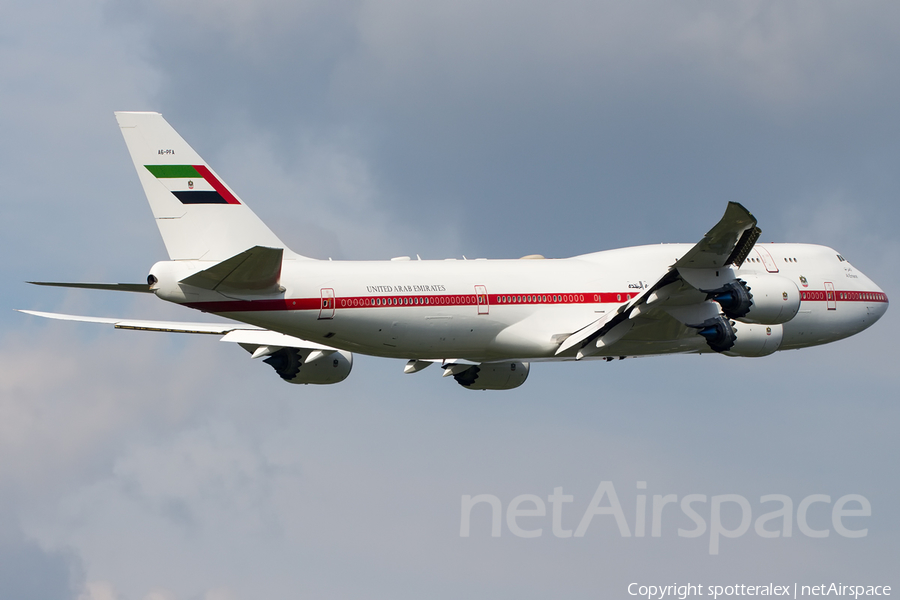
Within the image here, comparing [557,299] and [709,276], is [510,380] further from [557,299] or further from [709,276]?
[709,276]

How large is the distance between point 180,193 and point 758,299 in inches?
660

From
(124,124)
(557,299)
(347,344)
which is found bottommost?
(347,344)

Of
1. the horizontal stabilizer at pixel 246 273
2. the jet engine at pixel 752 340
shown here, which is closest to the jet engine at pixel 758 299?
the jet engine at pixel 752 340

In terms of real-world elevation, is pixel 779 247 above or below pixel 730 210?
above

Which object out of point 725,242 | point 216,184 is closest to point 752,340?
point 725,242

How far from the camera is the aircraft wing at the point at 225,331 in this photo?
3734 cm

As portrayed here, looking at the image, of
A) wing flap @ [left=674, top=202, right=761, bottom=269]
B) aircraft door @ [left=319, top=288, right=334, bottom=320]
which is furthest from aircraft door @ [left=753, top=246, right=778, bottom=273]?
aircraft door @ [left=319, top=288, right=334, bottom=320]

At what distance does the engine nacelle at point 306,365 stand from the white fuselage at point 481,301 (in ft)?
18.5

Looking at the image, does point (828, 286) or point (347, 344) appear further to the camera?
point (828, 286)

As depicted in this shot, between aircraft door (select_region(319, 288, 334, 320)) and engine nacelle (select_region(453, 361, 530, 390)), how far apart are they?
934 centimetres

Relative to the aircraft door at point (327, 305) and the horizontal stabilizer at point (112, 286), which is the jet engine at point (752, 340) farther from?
the horizontal stabilizer at point (112, 286)

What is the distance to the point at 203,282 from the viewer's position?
29.8 meters

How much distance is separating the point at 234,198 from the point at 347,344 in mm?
5277

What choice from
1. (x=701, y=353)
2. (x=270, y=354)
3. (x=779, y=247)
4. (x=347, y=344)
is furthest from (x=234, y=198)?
(x=779, y=247)
